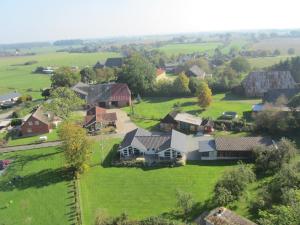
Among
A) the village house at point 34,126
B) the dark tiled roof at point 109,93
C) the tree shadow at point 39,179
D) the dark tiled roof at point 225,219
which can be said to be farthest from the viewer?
the dark tiled roof at point 109,93

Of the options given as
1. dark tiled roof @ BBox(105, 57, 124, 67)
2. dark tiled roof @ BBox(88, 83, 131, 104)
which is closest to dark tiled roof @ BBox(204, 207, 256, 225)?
dark tiled roof @ BBox(88, 83, 131, 104)

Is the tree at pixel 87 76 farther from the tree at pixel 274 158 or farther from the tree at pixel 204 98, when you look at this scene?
the tree at pixel 274 158

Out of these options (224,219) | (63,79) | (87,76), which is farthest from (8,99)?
(224,219)

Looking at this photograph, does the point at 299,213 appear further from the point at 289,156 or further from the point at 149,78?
the point at 149,78

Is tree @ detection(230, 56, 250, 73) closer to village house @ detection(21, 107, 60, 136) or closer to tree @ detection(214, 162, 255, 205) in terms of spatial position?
village house @ detection(21, 107, 60, 136)

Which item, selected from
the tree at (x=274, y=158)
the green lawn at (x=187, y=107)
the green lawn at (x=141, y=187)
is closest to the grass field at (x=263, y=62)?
the green lawn at (x=187, y=107)
